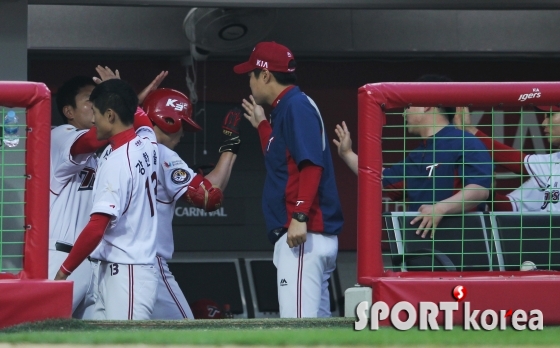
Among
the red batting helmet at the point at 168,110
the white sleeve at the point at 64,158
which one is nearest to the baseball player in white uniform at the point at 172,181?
the red batting helmet at the point at 168,110

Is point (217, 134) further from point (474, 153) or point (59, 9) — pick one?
point (474, 153)

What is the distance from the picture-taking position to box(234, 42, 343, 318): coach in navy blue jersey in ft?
17.8

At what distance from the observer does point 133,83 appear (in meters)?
8.34

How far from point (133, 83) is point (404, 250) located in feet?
12.2

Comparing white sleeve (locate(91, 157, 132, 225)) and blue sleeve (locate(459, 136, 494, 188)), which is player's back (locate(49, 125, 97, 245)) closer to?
white sleeve (locate(91, 157, 132, 225))

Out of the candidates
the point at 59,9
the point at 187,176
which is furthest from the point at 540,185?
the point at 59,9

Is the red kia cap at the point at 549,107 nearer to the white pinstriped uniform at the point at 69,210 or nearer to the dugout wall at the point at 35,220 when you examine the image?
the dugout wall at the point at 35,220

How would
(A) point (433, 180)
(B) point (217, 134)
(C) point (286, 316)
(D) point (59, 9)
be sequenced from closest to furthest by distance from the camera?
1. (A) point (433, 180)
2. (C) point (286, 316)
3. (D) point (59, 9)
4. (B) point (217, 134)

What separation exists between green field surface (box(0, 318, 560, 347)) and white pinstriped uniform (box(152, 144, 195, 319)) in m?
0.97

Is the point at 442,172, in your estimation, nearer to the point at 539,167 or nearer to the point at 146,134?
the point at 539,167

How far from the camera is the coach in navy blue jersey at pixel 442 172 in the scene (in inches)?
202

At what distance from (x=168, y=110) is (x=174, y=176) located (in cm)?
47

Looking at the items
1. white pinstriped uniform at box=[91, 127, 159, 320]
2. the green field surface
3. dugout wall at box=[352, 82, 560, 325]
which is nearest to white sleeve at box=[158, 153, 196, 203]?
white pinstriped uniform at box=[91, 127, 159, 320]

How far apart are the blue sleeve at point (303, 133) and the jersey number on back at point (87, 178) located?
1.19m
